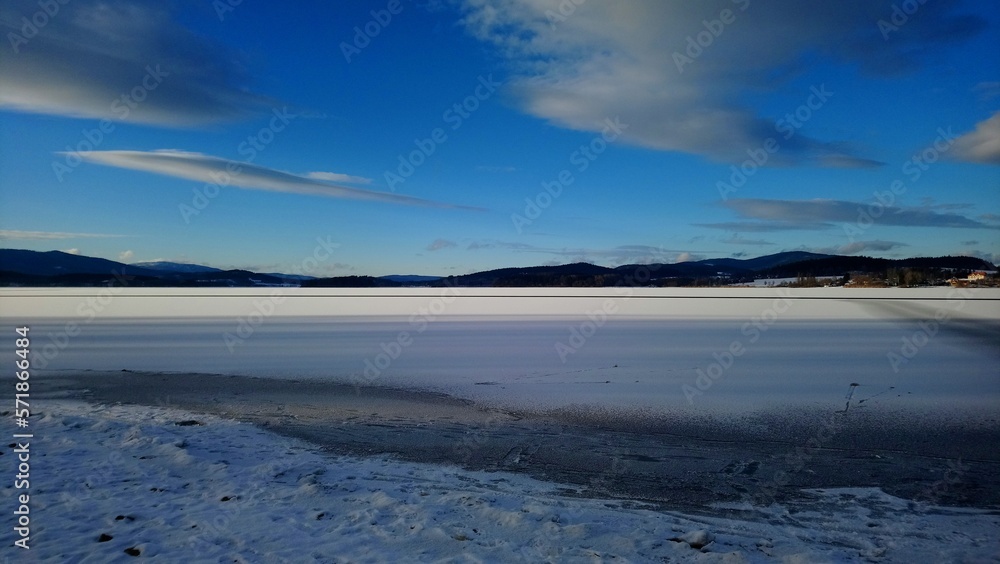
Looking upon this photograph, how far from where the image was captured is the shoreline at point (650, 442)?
4199mm

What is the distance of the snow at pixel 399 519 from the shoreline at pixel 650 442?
1.02 feet

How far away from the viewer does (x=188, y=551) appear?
2.97 m

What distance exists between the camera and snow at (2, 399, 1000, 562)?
120 inches

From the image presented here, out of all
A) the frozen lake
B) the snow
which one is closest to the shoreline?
the snow

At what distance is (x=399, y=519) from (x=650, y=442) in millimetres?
2776

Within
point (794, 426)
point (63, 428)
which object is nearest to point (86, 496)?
point (63, 428)

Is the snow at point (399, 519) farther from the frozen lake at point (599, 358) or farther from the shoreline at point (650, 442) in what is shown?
the frozen lake at point (599, 358)

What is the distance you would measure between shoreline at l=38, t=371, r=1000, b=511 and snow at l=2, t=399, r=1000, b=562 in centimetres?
31

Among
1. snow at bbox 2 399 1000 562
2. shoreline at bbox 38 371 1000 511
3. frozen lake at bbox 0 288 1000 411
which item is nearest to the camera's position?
snow at bbox 2 399 1000 562

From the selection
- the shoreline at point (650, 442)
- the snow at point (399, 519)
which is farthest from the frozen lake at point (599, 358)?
the snow at point (399, 519)

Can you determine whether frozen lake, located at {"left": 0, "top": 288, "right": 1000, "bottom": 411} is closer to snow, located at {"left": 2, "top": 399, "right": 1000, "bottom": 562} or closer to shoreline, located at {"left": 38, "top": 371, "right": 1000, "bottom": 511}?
shoreline, located at {"left": 38, "top": 371, "right": 1000, "bottom": 511}

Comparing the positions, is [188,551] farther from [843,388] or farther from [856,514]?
[843,388]

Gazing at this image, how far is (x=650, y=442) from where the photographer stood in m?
5.36

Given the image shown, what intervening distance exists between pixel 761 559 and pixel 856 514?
1125 mm
